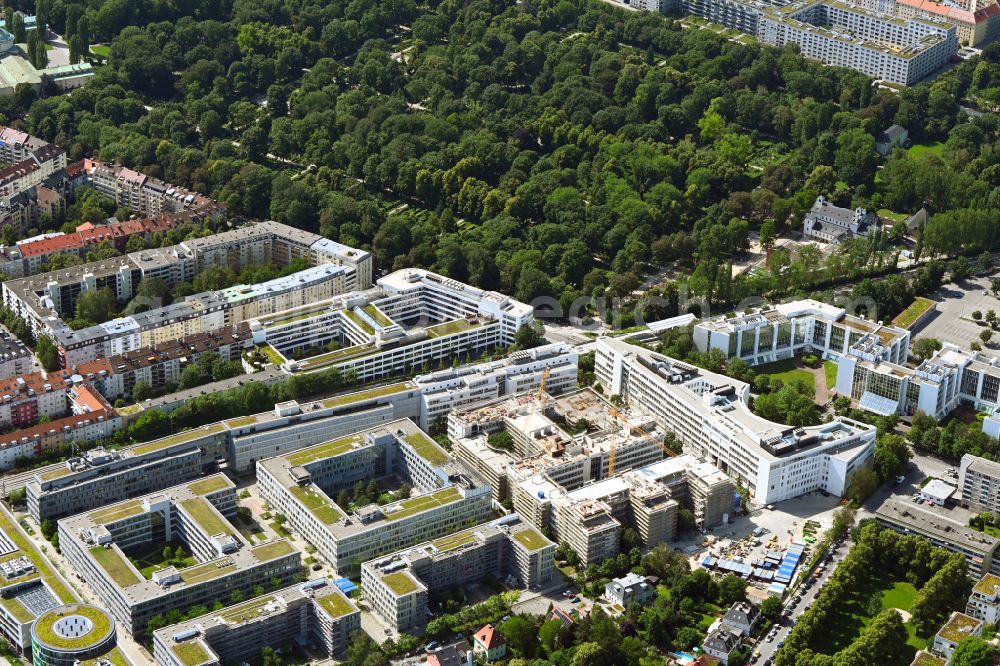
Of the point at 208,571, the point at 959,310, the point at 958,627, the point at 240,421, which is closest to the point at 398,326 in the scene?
the point at 240,421

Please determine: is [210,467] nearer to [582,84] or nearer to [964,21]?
[582,84]

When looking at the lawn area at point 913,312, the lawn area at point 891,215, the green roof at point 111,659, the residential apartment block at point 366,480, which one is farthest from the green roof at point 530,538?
the lawn area at point 891,215

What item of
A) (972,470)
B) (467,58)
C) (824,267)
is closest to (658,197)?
(824,267)

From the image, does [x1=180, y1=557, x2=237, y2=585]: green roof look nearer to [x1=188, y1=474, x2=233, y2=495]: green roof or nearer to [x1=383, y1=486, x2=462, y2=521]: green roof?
[x1=188, y1=474, x2=233, y2=495]: green roof

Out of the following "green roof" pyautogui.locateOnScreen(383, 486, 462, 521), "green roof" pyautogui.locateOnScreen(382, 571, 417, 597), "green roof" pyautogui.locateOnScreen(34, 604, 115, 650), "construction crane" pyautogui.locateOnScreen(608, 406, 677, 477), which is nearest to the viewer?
"green roof" pyautogui.locateOnScreen(34, 604, 115, 650)

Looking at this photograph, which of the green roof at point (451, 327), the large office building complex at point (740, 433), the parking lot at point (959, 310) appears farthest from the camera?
the parking lot at point (959, 310)

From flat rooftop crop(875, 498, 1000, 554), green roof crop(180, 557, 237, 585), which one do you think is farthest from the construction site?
green roof crop(180, 557, 237, 585)

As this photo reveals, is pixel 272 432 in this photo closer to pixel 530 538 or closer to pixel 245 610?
pixel 245 610

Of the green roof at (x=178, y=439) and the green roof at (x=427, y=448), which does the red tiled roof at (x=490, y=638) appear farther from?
the green roof at (x=178, y=439)

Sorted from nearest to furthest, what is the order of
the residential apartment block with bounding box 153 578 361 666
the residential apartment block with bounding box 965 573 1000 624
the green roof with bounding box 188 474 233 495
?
the residential apartment block with bounding box 153 578 361 666 < the residential apartment block with bounding box 965 573 1000 624 < the green roof with bounding box 188 474 233 495
